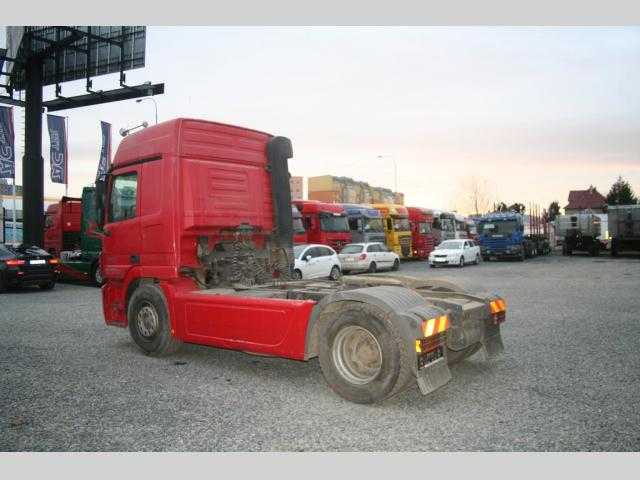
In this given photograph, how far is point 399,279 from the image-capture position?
21.2 ft

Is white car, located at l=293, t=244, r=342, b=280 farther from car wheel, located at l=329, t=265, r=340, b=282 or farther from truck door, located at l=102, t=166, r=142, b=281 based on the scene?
truck door, located at l=102, t=166, r=142, b=281

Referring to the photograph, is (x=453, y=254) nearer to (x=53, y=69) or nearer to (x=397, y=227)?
(x=397, y=227)

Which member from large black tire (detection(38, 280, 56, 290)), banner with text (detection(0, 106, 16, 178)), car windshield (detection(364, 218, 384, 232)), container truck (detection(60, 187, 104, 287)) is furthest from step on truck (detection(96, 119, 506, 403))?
car windshield (detection(364, 218, 384, 232))

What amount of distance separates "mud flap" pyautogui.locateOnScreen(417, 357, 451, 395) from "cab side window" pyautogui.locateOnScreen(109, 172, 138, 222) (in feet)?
15.1

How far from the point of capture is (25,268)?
52.8 ft

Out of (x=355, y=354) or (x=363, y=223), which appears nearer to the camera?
(x=355, y=354)

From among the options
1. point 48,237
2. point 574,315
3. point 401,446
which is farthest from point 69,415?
point 48,237

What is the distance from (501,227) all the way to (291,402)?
96.7 ft

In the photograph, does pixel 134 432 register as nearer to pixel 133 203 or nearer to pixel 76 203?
pixel 133 203

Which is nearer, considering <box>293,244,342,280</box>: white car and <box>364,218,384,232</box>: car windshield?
<box>293,244,342,280</box>: white car

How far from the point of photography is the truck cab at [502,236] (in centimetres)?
3150

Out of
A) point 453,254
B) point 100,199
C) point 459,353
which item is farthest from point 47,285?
point 453,254

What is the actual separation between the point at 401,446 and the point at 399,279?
2758 mm

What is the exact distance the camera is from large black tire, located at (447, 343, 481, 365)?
5531 mm
